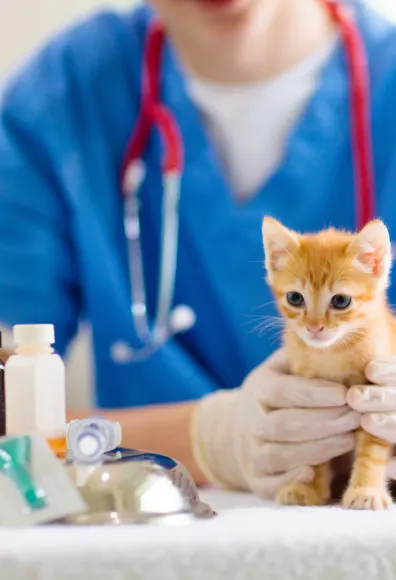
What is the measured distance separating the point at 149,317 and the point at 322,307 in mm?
583

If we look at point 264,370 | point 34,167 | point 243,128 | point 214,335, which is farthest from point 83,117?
point 264,370

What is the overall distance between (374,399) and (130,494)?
19 centimetres

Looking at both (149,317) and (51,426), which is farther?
(149,317)

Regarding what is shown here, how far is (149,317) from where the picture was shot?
1.09 m

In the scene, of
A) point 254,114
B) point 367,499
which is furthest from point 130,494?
point 254,114

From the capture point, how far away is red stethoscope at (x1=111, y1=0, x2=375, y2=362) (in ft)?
3.37

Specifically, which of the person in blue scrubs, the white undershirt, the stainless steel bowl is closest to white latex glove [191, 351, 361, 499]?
the stainless steel bowl

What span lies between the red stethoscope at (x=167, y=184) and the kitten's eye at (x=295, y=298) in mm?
482

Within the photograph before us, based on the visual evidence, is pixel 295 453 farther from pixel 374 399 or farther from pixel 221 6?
pixel 221 6

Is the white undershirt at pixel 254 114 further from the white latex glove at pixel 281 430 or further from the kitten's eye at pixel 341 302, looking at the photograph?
the kitten's eye at pixel 341 302

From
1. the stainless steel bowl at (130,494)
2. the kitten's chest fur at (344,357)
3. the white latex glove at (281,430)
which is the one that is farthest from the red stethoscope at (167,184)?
the stainless steel bowl at (130,494)

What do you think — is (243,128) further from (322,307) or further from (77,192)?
(322,307)

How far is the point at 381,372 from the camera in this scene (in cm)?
55

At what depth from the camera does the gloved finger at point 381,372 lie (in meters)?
0.55
